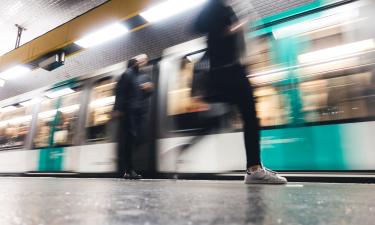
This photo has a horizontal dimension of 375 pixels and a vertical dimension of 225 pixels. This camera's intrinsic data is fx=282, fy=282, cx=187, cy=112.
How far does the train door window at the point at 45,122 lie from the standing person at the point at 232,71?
200 inches

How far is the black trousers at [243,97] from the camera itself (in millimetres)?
2176

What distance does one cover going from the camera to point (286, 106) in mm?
3426

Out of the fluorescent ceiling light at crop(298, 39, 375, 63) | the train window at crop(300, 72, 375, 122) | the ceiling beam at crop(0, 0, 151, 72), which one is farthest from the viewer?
the ceiling beam at crop(0, 0, 151, 72)

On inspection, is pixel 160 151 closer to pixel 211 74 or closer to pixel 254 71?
pixel 254 71

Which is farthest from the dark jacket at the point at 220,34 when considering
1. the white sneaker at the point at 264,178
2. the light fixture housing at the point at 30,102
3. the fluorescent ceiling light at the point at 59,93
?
the light fixture housing at the point at 30,102

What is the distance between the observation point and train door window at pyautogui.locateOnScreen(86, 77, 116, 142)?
17.1ft

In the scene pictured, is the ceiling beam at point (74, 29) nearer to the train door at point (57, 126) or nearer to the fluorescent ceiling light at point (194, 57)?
the train door at point (57, 126)

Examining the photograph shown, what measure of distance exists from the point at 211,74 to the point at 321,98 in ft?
5.19

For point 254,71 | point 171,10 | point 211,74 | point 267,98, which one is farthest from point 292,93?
point 171,10

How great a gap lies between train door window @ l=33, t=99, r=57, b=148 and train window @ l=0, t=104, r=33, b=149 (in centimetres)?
51

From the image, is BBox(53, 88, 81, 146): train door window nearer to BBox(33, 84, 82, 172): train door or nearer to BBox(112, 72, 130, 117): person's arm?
BBox(33, 84, 82, 172): train door

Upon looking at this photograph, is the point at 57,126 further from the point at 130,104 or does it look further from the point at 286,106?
the point at 286,106

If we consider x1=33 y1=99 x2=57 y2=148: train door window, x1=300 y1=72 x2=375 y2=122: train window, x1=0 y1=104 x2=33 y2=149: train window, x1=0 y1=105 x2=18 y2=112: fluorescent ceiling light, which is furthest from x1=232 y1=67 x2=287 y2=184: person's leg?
x1=0 y1=105 x2=18 y2=112: fluorescent ceiling light

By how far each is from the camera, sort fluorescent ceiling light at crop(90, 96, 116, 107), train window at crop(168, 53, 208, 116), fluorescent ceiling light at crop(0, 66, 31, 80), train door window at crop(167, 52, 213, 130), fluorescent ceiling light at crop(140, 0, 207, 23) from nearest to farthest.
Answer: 1. train door window at crop(167, 52, 213, 130)
2. train window at crop(168, 53, 208, 116)
3. fluorescent ceiling light at crop(140, 0, 207, 23)
4. fluorescent ceiling light at crop(90, 96, 116, 107)
5. fluorescent ceiling light at crop(0, 66, 31, 80)
